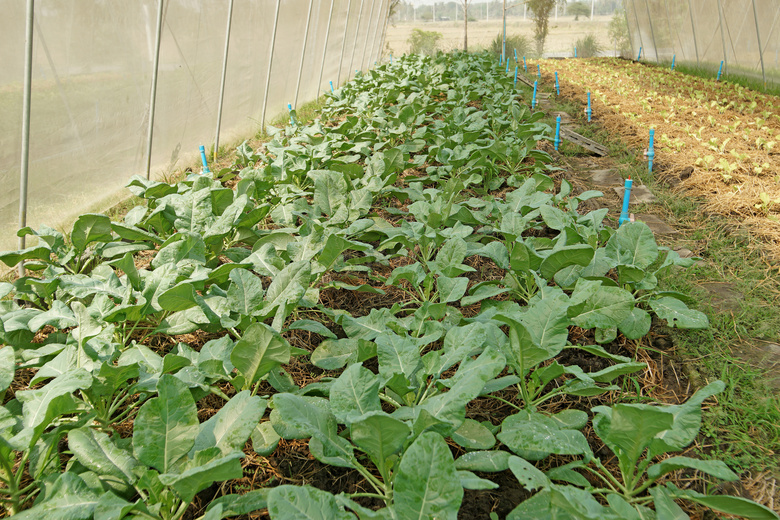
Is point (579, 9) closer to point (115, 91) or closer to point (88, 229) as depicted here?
point (115, 91)

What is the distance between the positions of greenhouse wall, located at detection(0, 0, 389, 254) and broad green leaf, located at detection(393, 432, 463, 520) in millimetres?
3114

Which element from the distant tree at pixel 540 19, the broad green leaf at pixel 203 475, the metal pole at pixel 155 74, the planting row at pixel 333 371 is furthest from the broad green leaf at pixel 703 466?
the distant tree at pixel 540 19

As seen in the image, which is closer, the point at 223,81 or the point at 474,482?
the point at 474,482

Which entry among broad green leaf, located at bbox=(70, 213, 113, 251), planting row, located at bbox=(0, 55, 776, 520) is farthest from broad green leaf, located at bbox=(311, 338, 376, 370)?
broad green leaf, located at bbox=(70, 213, 113, 251)

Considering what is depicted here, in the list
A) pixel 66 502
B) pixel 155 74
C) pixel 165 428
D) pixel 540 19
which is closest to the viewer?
pixel 66 502

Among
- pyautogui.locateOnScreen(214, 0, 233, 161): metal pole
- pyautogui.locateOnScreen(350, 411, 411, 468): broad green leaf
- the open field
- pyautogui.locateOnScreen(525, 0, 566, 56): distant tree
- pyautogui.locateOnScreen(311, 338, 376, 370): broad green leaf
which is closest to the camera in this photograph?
pyautogui.locateOnScreen(350, 411, 411, 468): broad green leaf

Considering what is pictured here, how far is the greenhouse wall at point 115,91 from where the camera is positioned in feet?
10.2

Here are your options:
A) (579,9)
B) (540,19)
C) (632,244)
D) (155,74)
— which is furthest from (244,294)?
(579,9)

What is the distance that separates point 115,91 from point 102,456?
3504mm

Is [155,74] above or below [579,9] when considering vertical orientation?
below

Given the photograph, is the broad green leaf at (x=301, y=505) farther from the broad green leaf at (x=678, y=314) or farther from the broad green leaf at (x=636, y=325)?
Result: the broad green leaf at (x=678, y=314)

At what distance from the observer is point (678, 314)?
80.7 inches

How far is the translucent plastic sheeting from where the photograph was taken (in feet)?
27.7

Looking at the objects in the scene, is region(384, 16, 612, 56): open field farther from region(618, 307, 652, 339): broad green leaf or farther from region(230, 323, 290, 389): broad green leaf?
region(230, 323, 290, 389): broad green leaf
